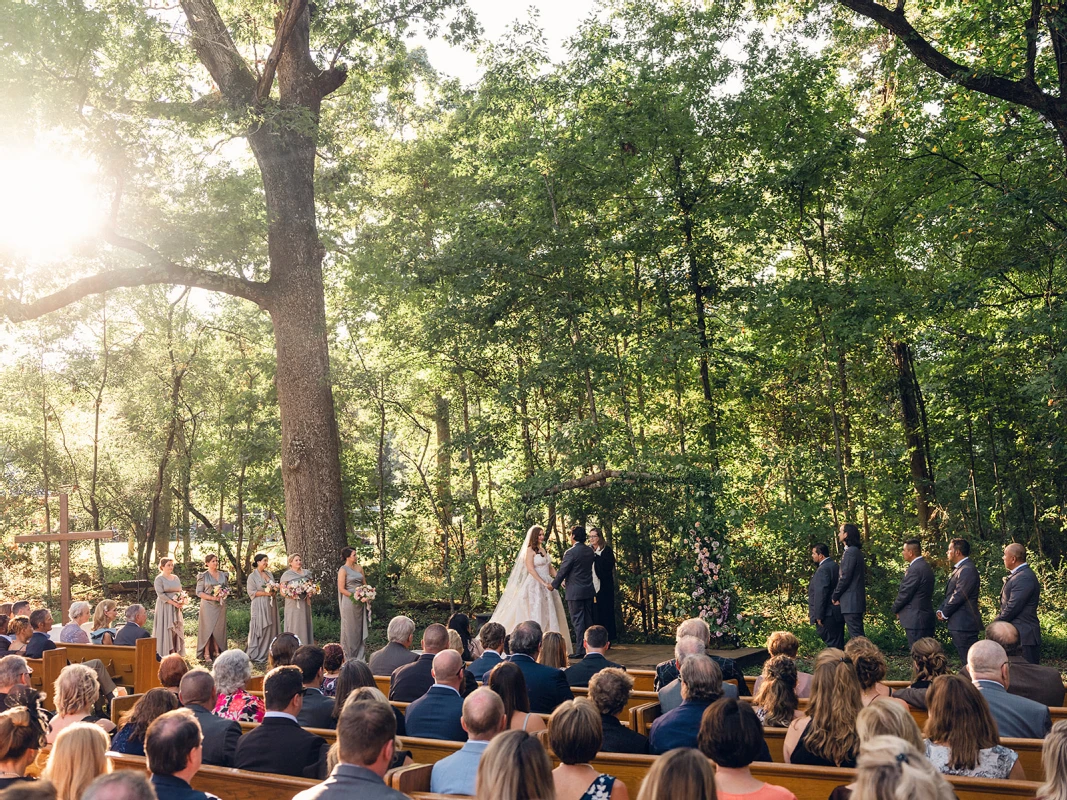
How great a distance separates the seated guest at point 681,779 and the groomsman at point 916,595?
7.85 metres

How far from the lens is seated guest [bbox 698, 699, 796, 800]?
3752 millimetres

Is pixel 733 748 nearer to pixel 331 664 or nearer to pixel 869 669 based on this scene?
pixel 869 669

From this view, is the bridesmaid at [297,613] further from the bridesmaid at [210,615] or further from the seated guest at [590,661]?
the seated guest at [590,661]

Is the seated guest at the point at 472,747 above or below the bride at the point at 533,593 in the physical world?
below

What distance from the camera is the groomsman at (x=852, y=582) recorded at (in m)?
10.9

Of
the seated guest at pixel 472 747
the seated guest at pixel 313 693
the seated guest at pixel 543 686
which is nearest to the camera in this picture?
the seated guest at pixel 472 747

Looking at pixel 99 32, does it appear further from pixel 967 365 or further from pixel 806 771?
pixel 967 365

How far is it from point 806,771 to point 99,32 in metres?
12.8

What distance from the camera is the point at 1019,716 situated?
17.1 feet

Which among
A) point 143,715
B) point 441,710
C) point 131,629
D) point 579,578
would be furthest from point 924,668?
point 131,629

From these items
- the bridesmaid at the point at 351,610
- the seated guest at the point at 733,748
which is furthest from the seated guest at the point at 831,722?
the bridesmaid at the point at 351,610

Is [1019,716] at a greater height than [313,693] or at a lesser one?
lesser

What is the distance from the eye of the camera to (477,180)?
48.3 feet

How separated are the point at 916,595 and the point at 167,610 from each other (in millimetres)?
9545
